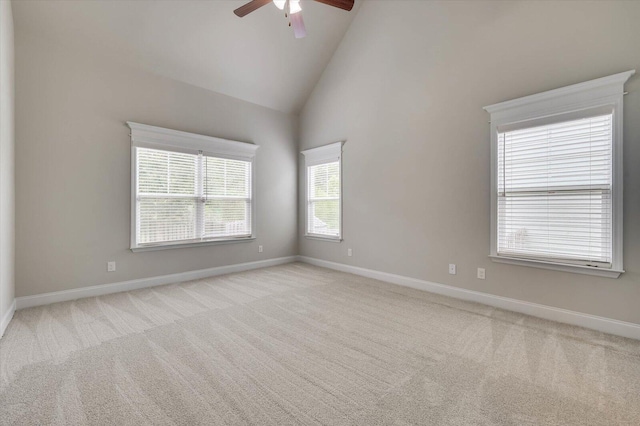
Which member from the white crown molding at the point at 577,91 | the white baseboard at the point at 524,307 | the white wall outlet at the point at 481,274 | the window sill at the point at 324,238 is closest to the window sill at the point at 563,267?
the white wall outlet at the point at 481,274

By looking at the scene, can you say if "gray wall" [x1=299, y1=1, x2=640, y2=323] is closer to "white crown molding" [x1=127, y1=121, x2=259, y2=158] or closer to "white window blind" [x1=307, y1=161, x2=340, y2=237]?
"white window blind" [x1=307, y1=161, x2=340, y2=237]

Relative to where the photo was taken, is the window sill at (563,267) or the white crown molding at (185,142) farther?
the white crown molding at (185,142)

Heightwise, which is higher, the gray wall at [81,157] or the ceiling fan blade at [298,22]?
the ceiling fan blade at [298,22]

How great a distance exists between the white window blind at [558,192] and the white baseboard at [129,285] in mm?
4060

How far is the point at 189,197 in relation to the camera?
4.64 metres

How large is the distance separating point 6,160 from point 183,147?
196 centimetres

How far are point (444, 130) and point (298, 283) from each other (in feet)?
9.90

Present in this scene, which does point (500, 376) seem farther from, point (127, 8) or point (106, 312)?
point (127, 8)

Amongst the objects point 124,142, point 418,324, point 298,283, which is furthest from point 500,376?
point 124,142

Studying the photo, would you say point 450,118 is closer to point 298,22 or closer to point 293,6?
point 298,22

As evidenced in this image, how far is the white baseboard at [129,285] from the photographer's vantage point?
3.47 m

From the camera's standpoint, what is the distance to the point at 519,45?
326 cm

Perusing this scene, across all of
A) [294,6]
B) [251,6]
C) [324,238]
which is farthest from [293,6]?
[324,238]

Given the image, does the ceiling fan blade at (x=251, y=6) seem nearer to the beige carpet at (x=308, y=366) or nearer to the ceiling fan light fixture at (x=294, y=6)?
the ceiling fan light fixture at (x=294, y=6)
